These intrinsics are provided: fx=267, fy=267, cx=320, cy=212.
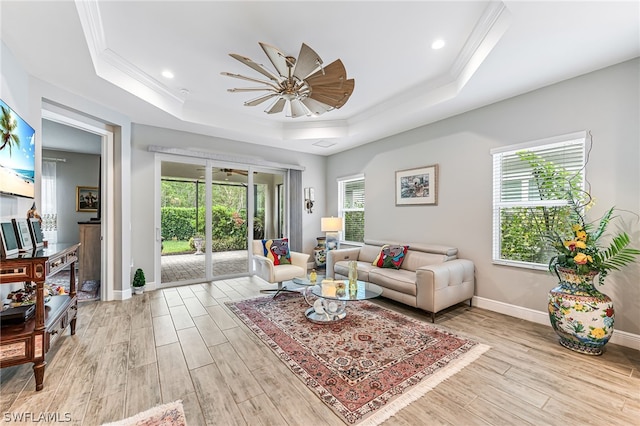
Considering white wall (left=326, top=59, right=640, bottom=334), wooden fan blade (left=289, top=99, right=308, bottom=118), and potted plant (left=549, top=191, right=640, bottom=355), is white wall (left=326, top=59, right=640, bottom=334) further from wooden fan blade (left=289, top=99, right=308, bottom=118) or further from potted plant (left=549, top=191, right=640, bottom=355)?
wooden fan blade (left=289, top=99, right=308, bottom=118)

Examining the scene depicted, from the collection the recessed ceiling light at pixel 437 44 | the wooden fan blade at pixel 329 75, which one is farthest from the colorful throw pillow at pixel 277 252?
the recessed ceiling light at pixel 437 44

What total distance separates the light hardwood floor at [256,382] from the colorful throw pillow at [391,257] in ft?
3.93

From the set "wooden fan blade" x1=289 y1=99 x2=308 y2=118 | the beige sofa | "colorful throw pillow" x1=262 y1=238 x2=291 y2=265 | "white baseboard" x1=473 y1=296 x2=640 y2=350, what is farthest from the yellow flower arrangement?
"colorful throw pillow" x1=262 y1=238 x2=291 y2=265

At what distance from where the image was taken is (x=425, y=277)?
127 inches

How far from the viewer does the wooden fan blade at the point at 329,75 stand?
92.4 inches

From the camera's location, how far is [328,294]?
3.07 meters

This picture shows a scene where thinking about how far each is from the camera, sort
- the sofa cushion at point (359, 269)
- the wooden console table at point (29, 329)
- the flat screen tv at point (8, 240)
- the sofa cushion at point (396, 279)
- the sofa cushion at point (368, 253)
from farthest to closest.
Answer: the sofa cushion at point (368, 253) < the sofa cushion at point (359, 269) < the sofa cushion at point (396, 279) < the flat screen tv at point (8, 240) < the wooden console table at point (29, 329)

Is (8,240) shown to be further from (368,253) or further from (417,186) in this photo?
(417,186)

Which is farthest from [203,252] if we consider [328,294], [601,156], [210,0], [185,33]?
[601,156]

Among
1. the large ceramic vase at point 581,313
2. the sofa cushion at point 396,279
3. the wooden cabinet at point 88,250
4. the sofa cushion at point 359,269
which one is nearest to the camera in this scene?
the large ceramic vase at point 581,313

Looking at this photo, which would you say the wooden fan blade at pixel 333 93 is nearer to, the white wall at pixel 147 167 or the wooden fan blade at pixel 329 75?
the wooden fan blade at pixel 329 75

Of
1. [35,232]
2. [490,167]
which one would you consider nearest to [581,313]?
[490,167]

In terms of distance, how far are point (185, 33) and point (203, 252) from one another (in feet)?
12.2

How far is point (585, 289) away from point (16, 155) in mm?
5399
